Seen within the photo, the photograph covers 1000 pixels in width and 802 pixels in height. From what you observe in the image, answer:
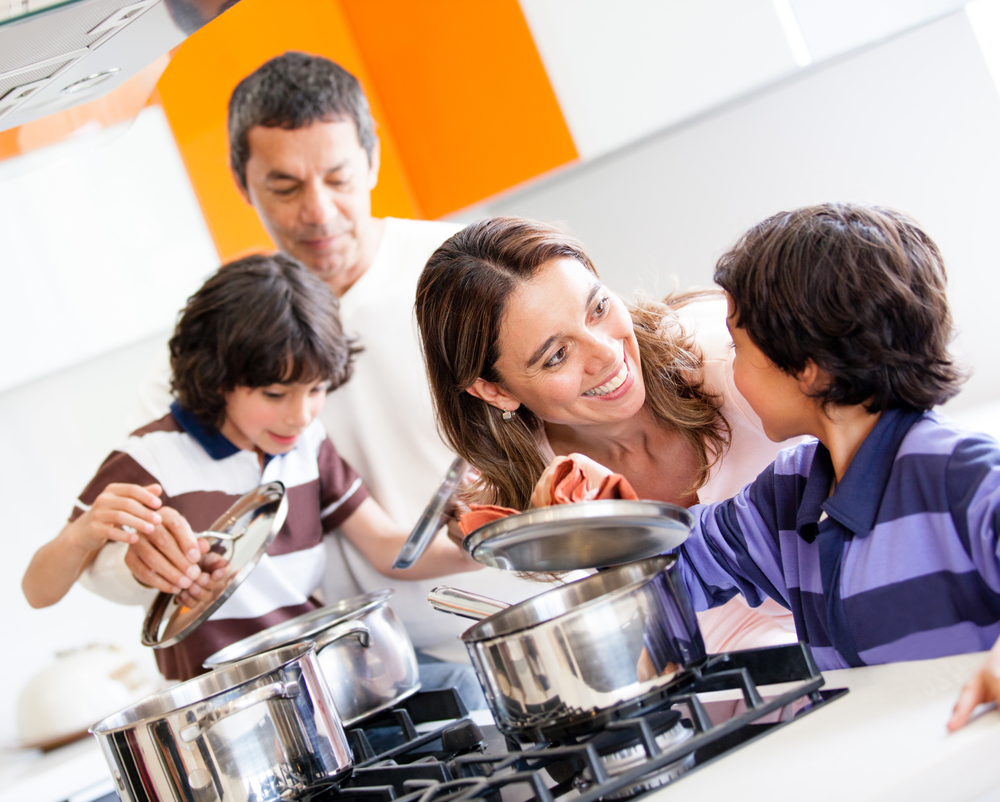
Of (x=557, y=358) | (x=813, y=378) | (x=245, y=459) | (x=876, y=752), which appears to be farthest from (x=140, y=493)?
(x=876, y=752)

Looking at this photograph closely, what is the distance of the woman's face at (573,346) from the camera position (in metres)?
1.24

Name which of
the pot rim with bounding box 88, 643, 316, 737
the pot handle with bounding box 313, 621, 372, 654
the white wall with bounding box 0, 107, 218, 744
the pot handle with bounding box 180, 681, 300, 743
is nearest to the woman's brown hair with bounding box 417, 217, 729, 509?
the pot handle with bounding box 313, 621, 372, 654

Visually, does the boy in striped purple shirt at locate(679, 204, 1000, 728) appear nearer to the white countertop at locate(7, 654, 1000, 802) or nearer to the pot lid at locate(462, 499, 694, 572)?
the white countertop at locate(7, 654, 1000, 802)

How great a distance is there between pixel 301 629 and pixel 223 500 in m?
0.46

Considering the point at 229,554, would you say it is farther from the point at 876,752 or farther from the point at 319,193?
the point at 876,752

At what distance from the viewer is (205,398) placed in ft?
5.43

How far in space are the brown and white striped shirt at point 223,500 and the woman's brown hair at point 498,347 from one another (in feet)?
1.49

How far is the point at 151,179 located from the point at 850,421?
191 centimetres

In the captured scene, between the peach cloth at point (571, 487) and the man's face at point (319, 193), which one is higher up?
the man's face at point (319, 193)

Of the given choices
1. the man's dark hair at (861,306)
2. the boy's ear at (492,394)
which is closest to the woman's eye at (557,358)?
the boy's ear at (492,394)

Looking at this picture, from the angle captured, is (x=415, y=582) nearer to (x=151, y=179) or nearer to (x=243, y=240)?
(x=243, y=240)

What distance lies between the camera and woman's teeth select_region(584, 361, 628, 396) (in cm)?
125

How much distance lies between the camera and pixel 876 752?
0.64 metres

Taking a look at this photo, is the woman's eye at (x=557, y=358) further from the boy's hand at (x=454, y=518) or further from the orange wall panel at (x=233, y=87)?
the orange wall panel at (x=233, y=87)
